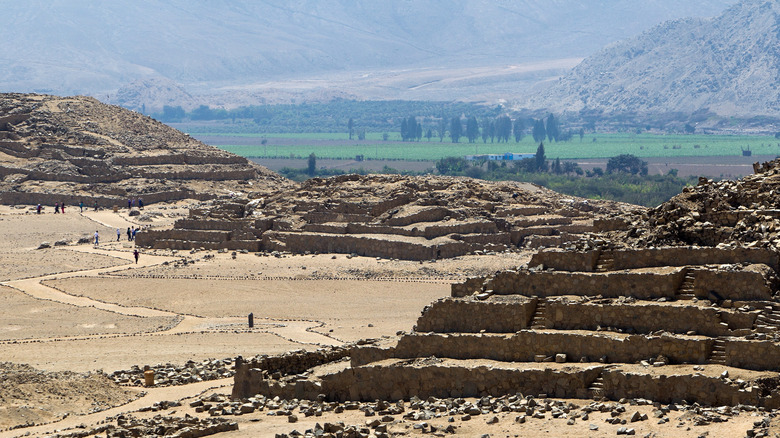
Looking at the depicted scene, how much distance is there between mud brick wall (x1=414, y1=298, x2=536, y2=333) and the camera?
24781 millimetres

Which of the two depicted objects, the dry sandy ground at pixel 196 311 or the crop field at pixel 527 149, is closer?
the dry sandy ground at pixel 196 311

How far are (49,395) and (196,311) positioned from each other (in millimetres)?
16039

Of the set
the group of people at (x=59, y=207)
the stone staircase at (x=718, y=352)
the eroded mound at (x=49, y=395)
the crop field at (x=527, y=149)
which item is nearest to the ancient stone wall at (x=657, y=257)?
the stone staircase at (x=718, y=352)

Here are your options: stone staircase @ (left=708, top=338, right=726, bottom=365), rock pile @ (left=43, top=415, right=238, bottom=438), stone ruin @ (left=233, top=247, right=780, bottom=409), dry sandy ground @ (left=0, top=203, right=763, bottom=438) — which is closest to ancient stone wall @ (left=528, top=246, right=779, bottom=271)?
stone ruin @ (left=233, top=247, right=780, bottom=409)

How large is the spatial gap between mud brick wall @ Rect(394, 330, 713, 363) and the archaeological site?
28mm

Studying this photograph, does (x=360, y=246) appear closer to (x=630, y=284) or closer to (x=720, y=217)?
(x=720, y=217)

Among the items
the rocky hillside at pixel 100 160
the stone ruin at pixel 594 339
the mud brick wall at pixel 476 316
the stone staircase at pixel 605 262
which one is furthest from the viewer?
the rocky hillside at pixel 100 160

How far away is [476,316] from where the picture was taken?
83.2 feet

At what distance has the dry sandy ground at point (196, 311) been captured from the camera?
83.9 ft

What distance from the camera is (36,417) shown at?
1054 inches

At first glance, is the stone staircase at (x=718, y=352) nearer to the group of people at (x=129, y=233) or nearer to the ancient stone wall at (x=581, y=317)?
the ancient stone wall at (x=581, y=317)

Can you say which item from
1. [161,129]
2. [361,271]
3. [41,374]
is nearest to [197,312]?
[361,271]

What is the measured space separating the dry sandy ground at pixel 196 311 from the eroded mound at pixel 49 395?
0.19ft

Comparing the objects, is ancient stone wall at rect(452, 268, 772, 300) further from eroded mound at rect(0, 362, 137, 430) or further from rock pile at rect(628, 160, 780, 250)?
eroded mound at rect(0, 362, 137, 430)
